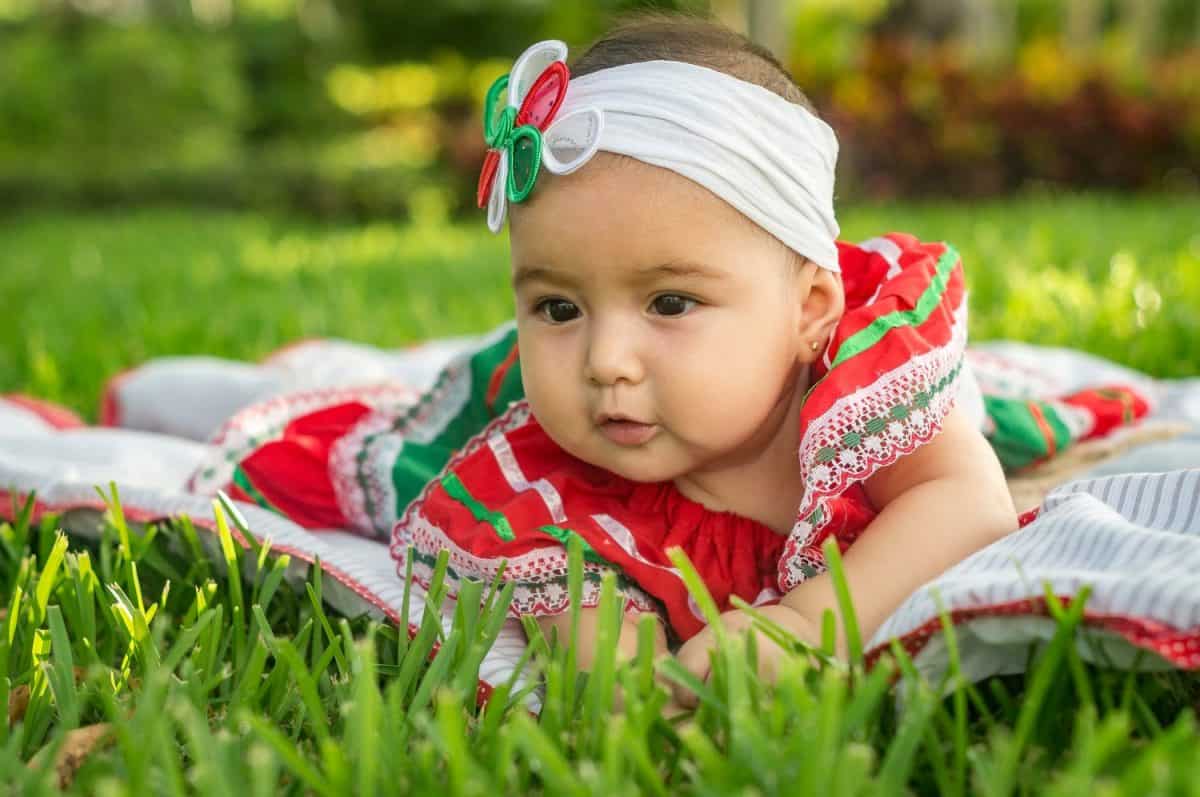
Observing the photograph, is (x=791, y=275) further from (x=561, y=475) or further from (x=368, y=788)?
(x=368, y=788)

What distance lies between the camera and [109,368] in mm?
3777

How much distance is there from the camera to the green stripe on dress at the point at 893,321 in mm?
1819

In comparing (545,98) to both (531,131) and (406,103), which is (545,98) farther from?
(406,103)

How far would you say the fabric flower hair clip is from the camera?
172 cm

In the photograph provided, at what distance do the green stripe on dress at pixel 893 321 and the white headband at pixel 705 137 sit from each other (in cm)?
11

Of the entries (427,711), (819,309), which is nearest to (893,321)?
(819,309)

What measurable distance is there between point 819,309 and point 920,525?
1.16 ft

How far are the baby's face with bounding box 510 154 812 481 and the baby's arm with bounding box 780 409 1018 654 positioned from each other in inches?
8.5

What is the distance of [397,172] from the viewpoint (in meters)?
10.5

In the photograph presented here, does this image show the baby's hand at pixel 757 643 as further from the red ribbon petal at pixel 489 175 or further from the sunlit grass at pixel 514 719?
the red ribbon petal at pixel 489 175

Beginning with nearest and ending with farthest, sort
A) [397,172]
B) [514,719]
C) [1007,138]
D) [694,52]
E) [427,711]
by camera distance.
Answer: [514,719], [427,711], [694,52], [1007,138], [397,172]

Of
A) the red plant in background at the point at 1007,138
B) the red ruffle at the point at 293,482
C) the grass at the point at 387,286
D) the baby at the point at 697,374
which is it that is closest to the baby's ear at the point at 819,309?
the baby at the point at 697,374

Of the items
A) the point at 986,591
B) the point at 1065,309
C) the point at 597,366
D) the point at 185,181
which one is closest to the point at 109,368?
the point at 597,366

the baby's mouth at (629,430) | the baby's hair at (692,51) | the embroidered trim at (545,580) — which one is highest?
the baby's hair at (692,51)
